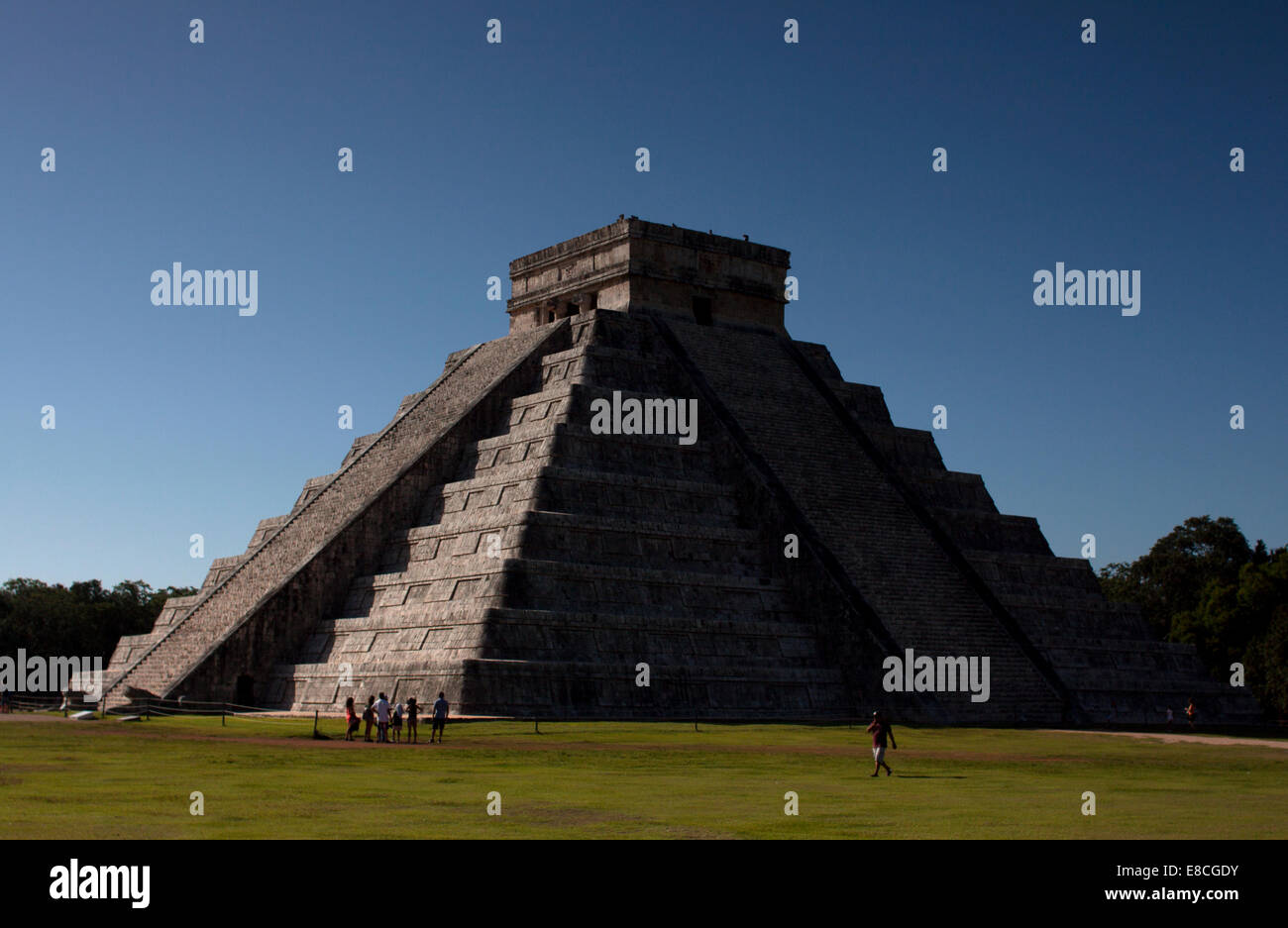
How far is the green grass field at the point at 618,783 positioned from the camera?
15.7 metres

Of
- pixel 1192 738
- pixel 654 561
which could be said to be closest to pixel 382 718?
pixel 654 561

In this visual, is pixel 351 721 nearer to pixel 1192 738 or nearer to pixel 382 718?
pixel 382 718

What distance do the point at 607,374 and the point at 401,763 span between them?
74.9 feet

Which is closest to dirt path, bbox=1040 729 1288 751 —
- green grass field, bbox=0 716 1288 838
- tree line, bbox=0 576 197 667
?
green grass field, bbox=0 716 1288 838

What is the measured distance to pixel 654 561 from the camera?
39688 millimetres

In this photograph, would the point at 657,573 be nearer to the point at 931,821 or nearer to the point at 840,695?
the point at 840,695

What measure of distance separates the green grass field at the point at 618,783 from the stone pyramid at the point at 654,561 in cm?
396

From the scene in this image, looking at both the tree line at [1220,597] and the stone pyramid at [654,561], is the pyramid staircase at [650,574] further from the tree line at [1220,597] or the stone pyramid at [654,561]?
the tree line at [1220,597]

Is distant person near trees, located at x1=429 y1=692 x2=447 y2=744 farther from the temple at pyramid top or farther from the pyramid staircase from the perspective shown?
the temple at pyramid top

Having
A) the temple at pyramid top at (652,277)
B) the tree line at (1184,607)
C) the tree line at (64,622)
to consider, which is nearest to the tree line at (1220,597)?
the tree line at (1184,607)

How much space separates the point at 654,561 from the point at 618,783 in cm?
1876

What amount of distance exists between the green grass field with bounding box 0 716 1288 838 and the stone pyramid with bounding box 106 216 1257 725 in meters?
3.96

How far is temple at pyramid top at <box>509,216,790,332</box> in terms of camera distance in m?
49.2

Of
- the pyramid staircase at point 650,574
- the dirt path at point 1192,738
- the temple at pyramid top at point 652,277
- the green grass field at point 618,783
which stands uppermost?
the temple at pyramid top at point 652,277
